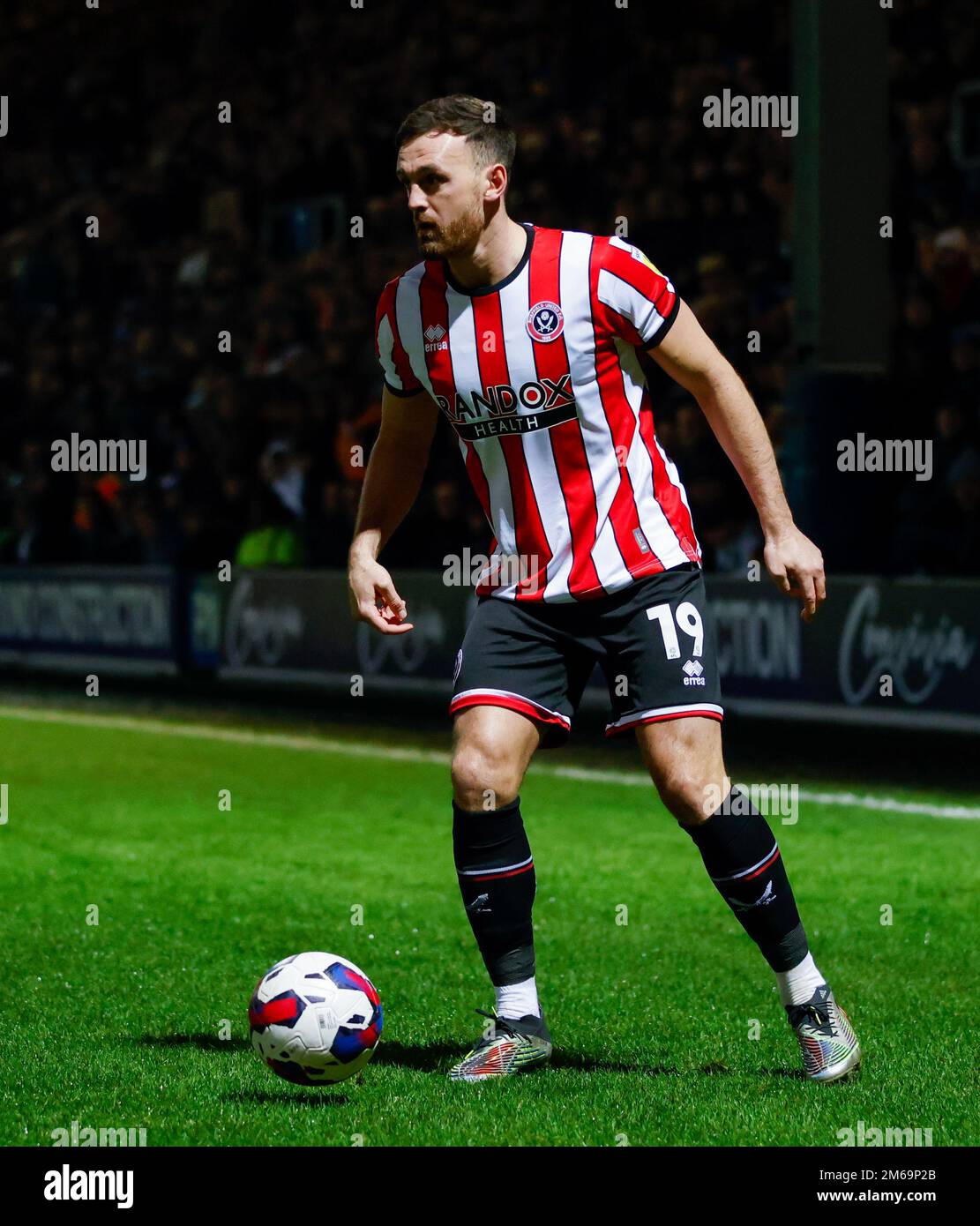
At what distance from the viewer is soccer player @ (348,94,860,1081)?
467 cm

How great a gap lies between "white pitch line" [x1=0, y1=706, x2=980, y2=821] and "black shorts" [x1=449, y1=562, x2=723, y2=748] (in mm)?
5155

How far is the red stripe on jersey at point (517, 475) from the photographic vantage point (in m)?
4.73

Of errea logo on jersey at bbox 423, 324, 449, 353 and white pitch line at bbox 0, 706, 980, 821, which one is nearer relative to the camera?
errea logo on jersey at bbox 423, 324, 449, 353

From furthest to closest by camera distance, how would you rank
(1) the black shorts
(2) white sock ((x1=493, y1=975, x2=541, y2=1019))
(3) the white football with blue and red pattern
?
(2) white sock ((x1=493, y1=975, x2=541, y2=1019)), (1) the black shorts, (3) the white football with blue and red pattern

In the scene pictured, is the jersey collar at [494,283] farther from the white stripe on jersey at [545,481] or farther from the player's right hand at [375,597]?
the player's right hand at [375,597]

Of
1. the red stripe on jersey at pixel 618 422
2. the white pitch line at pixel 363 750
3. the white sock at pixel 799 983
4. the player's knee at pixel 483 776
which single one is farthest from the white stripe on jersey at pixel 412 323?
the white pitch line at pixel 363 750

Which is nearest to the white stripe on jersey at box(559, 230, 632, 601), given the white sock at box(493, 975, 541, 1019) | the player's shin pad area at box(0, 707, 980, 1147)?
the white sock at box(493, 975, 541, 1019)

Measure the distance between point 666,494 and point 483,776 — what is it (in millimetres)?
845

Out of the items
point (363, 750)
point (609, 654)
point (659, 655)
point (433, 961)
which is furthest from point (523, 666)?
point (363, 750)

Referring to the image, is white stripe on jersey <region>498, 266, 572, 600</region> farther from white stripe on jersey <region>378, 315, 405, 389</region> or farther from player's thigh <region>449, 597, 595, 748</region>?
white stripe on jersey <region>378, 315, 405, 389</region>

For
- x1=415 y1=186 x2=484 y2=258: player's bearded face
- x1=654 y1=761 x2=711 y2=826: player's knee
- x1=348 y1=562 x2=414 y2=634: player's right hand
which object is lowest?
x1=654 y1=761 x2=711 y2=826: player's knee

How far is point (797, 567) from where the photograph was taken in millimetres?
4484

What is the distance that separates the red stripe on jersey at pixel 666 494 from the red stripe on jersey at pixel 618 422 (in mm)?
64

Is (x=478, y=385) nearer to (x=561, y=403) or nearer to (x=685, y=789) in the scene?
(x=561, y=403)
